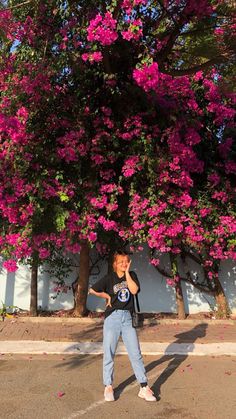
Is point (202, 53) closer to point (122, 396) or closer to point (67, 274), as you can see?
point (67, 274)

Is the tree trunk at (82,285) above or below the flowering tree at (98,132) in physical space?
below

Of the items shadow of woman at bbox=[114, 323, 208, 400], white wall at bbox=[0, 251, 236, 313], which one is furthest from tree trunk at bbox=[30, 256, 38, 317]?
shadow of woman at bbox=[114, 323, 208, 400]

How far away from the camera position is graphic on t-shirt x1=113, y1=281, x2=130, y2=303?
512cm

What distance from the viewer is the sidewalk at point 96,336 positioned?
23.9 ft

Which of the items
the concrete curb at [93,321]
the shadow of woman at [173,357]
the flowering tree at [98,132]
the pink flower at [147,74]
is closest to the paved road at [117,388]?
the shadow of woman at [173,357]

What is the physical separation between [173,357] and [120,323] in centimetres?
229

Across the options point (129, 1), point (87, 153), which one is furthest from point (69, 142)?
point (129, 1)

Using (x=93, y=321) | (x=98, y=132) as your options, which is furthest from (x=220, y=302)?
(x=98, y=132)

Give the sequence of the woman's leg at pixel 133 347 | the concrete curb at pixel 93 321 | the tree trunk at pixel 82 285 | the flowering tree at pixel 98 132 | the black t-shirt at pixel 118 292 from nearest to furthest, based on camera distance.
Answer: the woman's leg at pixel 133 347
the black t-shirt at pixel 118 292
the flowering tree at pixel 98 132
the concrete curb at pixel 93 321
the tree trunk at pixel 82 285

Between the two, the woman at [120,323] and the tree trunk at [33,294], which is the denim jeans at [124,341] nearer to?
the woman at [120,323]

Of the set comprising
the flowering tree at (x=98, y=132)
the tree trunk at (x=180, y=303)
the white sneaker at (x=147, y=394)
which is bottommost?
the white sneaker at (x=147, y=394)

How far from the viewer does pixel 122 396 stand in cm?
A: 515

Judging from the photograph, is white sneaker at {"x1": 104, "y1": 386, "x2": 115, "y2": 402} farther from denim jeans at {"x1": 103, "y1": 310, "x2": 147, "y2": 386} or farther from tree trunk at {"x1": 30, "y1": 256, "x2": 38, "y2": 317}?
tree trunk at {"x1": 30, "y1": 256, "x2": 38, "y2": 317}

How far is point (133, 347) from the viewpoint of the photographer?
4.98 metres
